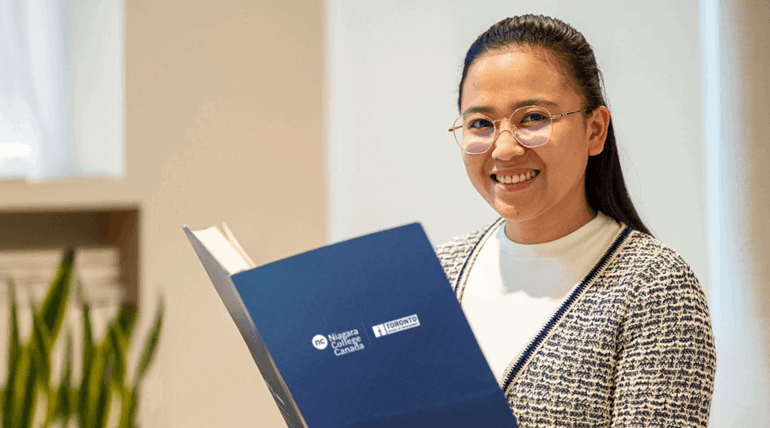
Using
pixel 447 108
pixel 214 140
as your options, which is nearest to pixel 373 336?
pixel 447 108

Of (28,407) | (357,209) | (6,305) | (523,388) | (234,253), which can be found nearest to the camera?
(234,253)

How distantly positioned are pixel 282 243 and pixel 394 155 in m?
0.50

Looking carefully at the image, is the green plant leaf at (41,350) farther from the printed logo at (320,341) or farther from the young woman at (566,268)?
the printed logo at (320,341)

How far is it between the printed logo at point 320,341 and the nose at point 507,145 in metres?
0.42

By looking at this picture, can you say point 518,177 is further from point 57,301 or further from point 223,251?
point 57,301

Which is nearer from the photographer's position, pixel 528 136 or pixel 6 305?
pixel 528 136

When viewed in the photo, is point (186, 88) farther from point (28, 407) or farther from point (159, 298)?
point (28, 407)

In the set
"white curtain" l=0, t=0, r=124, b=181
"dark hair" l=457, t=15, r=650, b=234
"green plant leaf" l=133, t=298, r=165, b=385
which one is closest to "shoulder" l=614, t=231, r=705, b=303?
"dark hair" l=457, t=15, r=650, b=234

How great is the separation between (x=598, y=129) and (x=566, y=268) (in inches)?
8.7

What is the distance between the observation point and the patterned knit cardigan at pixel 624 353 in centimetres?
87

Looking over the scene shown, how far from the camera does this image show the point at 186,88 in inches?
85.8

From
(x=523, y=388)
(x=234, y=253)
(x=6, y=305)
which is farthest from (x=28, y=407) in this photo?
(x=523, y=388)

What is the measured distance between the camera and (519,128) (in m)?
0.99

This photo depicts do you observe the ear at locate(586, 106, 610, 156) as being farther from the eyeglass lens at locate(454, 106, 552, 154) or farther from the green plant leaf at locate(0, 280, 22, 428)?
the green plant leaf at locate(0, 280, 22, 428)
